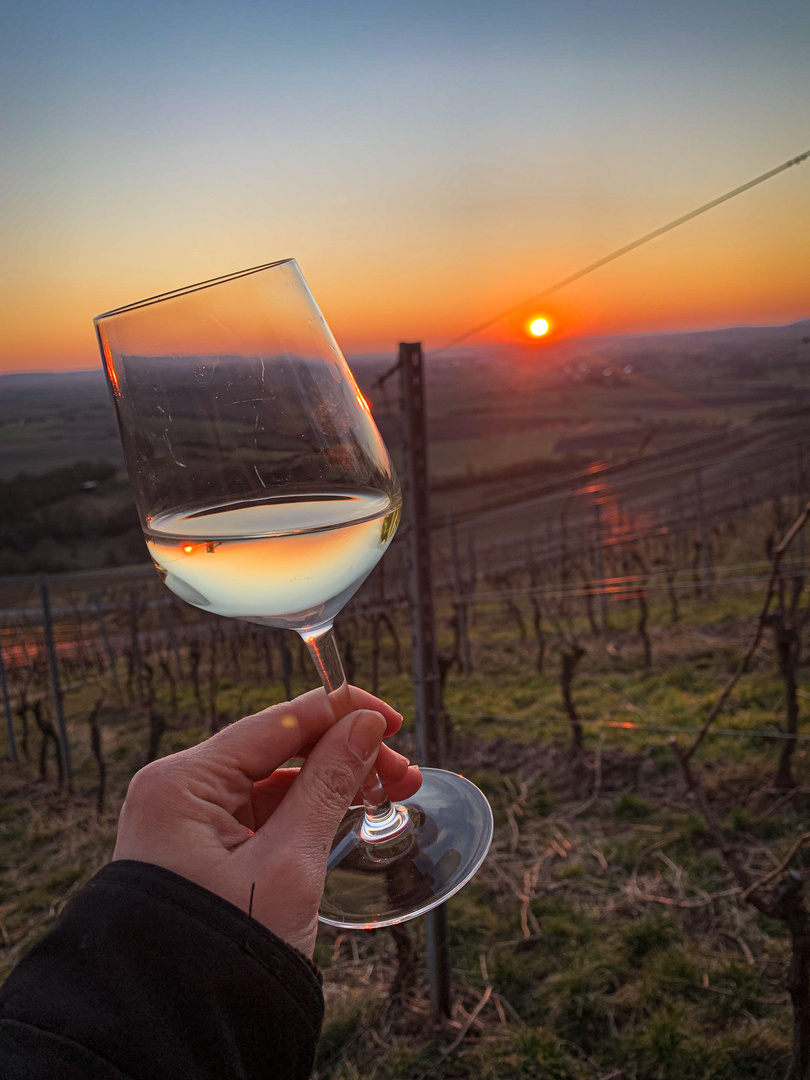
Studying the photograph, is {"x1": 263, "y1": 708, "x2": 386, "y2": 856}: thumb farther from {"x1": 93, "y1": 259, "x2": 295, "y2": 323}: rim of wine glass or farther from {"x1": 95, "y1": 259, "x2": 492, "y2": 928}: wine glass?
{"x1": 93, "y1": 259, "x2": 295, "y2": 323}: rim of wine glass

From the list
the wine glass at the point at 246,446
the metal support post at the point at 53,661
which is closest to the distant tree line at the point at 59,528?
the metal support post at the point at 53,661

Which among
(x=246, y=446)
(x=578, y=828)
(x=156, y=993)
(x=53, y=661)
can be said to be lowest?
(x=578, y=828)

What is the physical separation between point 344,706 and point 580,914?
3.42m

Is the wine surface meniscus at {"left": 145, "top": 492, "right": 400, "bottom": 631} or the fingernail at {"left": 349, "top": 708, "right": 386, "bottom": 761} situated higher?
the wine surface meniscus at {"left": 145, "top": 492, "right": 400, "bottom": 631}

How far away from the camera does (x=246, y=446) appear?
853mm

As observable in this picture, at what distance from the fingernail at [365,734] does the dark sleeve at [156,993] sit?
9.3 inches

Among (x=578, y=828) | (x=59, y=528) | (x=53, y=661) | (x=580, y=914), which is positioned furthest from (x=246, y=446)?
(x=59, y=528)

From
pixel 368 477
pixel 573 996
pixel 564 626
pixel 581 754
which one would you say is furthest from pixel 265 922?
pixel 564 626

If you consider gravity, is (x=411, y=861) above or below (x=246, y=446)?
below

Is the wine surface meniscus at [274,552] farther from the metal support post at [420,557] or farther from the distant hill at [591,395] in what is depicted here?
the distant hill at [591,395]

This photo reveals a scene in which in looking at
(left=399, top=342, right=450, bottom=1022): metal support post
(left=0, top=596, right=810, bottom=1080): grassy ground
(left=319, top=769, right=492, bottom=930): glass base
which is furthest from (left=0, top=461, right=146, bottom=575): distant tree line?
(left=319, top=769, right=492, bottom=930): glass base

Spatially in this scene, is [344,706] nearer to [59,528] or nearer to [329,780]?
[329,780]

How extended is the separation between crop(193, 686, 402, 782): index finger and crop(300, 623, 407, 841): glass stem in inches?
1.3

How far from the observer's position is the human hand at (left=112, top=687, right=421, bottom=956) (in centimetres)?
81
